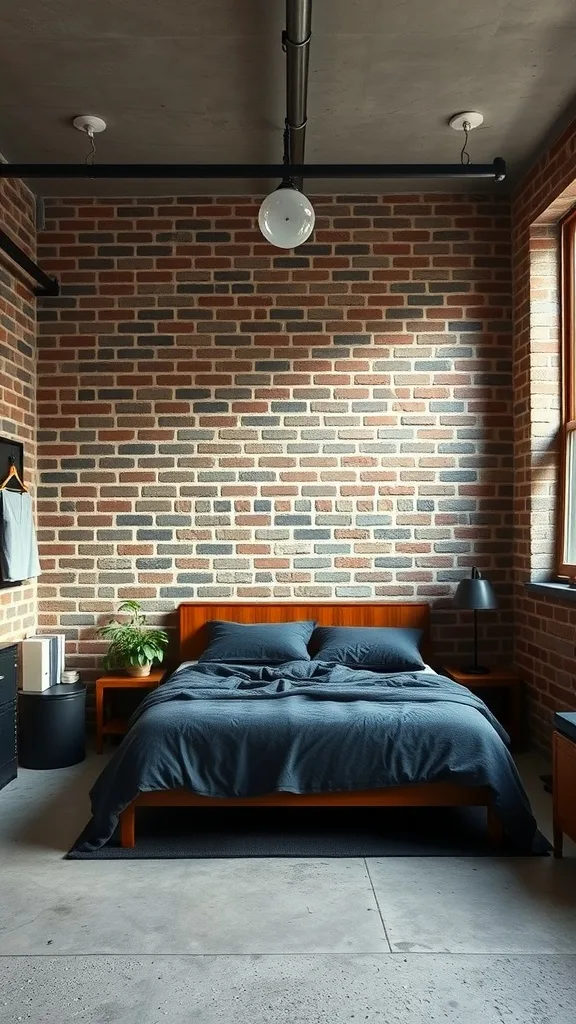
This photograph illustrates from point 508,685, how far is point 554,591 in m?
0.71

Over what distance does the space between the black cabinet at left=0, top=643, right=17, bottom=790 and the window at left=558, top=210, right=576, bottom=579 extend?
3.21 meters

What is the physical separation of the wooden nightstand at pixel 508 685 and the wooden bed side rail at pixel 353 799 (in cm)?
134

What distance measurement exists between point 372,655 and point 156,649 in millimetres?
1332

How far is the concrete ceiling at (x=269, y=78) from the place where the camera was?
11.3 feet

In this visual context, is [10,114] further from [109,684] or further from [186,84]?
[109,684]

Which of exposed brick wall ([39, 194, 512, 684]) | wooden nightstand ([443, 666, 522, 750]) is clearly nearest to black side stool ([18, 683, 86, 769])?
exposed brick wall ([39, 194, 512, 684])

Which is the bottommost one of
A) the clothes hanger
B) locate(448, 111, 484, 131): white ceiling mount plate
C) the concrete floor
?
the concrete floor

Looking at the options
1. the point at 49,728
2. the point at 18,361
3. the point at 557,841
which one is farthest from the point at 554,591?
the point at 18,361

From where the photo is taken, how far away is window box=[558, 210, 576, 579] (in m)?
4.81

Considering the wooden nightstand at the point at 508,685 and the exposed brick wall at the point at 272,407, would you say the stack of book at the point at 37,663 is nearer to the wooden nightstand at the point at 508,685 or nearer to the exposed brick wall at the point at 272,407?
the exposed brick wall at the point at 272,407

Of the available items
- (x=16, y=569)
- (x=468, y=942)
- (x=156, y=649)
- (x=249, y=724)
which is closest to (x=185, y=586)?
(x=156, y=649)

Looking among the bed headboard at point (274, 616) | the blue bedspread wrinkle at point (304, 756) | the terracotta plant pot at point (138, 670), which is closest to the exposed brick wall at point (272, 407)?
the bed headboard at point (274, 616)

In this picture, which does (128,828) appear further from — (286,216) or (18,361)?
(18,361)

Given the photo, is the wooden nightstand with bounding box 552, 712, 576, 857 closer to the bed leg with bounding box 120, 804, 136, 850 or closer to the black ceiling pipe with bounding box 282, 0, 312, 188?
the bed leg with bounding box 120, 804, 136, 850
